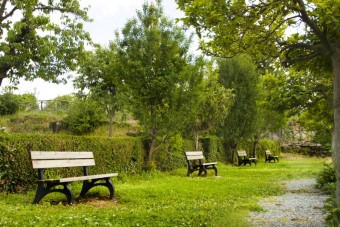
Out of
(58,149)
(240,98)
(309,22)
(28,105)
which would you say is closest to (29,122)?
(28,105)

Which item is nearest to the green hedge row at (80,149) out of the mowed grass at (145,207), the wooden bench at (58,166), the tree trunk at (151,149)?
the tree trunk at (151,149)

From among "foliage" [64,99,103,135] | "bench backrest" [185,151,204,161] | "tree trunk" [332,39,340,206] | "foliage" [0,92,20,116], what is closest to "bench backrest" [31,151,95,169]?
"tree trunk" [332,39,340,206]

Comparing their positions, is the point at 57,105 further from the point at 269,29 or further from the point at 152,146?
the point at 269,29

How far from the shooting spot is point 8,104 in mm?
29312

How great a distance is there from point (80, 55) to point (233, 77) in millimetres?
10463

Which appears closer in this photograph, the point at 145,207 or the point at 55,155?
the point at 145,207

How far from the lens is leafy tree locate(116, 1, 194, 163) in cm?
1491

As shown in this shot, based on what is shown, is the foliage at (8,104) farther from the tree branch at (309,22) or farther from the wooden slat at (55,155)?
the tree branch at (309,22)

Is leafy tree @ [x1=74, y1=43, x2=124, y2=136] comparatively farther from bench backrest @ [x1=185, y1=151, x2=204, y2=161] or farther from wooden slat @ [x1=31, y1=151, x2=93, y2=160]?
wooden slat @ [x1=31, y1=151, x2=93, y2=160]

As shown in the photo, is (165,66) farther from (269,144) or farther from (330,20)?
(269,144)

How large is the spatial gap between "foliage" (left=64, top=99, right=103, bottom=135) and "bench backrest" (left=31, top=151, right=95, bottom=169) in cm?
1783

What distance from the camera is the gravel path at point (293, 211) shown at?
20.3 ft

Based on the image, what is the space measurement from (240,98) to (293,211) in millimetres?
17828

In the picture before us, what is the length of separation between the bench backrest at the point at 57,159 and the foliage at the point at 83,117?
58.5 ft
